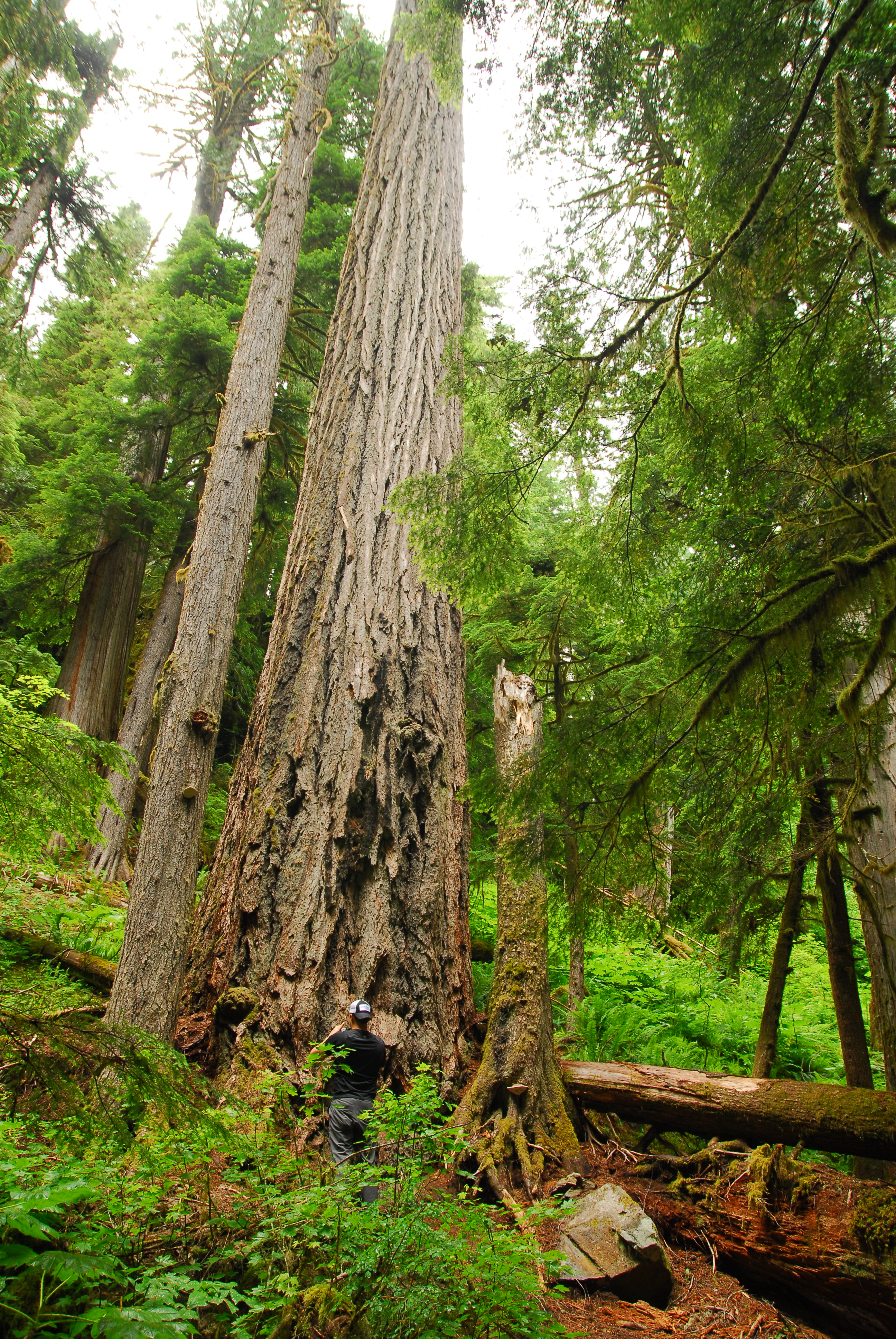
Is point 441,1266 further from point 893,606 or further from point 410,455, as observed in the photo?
point 410,455

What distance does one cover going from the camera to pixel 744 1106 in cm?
348

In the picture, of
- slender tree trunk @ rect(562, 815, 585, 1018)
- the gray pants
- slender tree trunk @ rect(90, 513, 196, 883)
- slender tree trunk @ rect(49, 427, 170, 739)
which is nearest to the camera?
the gray pants

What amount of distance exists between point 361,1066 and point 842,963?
312 cm

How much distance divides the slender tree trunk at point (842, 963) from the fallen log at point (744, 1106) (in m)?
0.76

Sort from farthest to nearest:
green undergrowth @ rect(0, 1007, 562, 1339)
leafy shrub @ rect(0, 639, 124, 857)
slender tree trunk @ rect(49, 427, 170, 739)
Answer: slender tree trunk @ rect(49, 427, 170, 739) → leafy shrub @ rect(0, 639, 124, 857) → green undergrowth @ rect(0, 1007, 562, 1339)

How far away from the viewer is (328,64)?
7.93m

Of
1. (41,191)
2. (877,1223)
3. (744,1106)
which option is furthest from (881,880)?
(41,191)

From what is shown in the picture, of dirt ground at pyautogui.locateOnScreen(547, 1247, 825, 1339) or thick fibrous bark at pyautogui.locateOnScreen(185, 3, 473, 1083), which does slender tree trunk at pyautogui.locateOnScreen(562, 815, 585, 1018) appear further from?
dirt ground at pyautogui.locateOnScreen(547, 1247, 825, 1339)

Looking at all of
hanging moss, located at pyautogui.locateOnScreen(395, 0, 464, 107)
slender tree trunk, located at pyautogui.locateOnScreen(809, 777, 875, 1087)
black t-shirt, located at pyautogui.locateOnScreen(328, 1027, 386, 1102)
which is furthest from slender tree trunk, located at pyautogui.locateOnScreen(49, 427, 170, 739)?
slender tree trunk, located at pyautogui.locateOnScreen(809, 777, 875, 1087)

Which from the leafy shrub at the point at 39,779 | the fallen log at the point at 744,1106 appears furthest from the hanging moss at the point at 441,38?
the fallen log at the point at 744,1106

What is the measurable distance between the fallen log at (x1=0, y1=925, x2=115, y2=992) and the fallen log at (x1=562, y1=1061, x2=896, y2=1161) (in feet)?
11.2

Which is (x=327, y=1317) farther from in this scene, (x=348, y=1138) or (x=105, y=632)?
(x=105, y=632)

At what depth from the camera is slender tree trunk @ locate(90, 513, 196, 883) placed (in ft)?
26.7

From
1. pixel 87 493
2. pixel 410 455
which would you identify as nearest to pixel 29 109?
pixel 87 493
